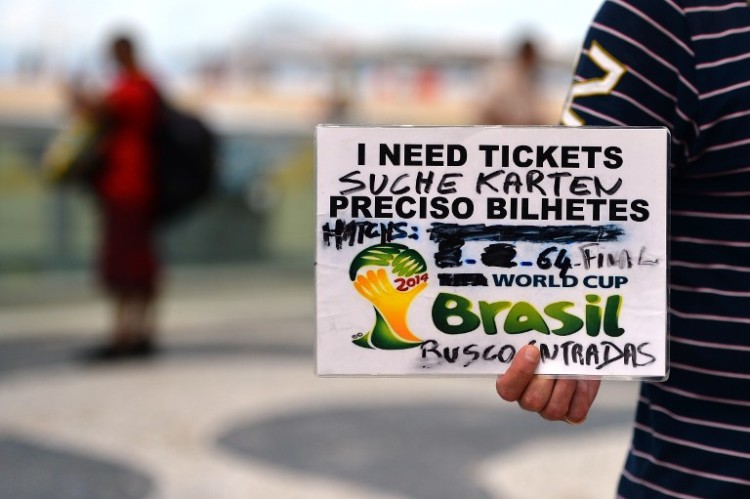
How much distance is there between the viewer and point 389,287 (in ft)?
4.70

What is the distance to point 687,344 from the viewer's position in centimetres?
158

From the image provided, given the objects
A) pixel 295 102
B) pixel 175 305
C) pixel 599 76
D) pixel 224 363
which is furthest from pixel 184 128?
pixel 295 102

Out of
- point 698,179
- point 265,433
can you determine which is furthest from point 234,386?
point 698,179

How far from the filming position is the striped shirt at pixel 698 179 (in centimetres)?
152

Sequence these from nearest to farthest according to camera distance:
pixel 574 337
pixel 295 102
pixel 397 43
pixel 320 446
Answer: pixel 574 337, pixel 320 446, pixel 295 102, pixel 397 43

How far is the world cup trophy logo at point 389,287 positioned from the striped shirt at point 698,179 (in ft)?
0.98

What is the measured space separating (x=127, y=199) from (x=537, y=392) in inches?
208

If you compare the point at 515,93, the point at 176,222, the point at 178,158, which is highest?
the point at 515,93

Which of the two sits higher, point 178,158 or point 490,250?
point 178,158

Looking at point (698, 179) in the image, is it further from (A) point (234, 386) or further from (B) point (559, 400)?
(A) point (234, 386)

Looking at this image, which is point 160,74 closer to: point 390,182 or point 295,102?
point 390,182

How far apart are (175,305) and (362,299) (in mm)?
7872

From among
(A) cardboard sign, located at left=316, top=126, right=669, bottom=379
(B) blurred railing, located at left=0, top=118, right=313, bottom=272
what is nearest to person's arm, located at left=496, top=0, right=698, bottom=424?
(A) cardboard sign, located at left=316, top=126, right=669, bottom=379

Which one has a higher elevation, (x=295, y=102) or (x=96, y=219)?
(x=295, y=102)
